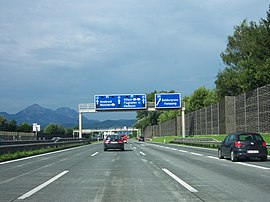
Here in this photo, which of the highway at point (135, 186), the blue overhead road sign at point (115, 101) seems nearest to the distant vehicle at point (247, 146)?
the highway at point (135, 186)

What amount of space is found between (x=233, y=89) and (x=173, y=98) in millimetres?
10544

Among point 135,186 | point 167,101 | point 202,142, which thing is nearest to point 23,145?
point 135,186

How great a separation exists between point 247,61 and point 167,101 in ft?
49.5

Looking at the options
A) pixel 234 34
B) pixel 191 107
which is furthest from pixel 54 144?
pixel 191 107

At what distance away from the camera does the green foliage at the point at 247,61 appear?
50.5m

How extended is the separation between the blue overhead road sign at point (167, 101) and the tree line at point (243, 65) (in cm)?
679

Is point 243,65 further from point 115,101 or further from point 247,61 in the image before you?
point 115,101

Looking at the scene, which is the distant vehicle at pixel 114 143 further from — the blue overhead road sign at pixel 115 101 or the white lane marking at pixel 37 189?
the blue overhead road sign at pixel 115 101

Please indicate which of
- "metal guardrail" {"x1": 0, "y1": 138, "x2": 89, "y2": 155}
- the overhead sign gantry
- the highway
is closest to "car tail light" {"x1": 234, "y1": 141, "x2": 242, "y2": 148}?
the highway

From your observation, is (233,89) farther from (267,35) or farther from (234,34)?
(267,35)

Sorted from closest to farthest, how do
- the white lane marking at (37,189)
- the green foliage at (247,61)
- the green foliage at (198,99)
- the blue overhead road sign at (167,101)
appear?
the white lane marking at (37,189), the green foliage at (247,61), the blue overhead road sign at (167,101), the green foliage at (198,99)

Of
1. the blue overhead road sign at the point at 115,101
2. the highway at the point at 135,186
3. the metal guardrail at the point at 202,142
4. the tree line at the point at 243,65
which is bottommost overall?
the metal guardrail at the point at 202,142

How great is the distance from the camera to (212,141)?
39875mm

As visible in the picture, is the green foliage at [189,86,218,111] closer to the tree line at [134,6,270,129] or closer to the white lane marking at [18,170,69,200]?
the tree line at [134,6,270,129]
